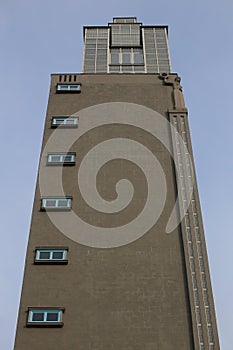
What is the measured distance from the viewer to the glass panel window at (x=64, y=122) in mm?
34562

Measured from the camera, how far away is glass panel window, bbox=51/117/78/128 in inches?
1361

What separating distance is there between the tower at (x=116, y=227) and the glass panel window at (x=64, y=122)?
8 cm

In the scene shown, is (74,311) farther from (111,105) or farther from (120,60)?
(120,60)

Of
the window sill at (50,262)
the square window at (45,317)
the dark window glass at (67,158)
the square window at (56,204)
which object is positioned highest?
the dark window glass at (67,158)

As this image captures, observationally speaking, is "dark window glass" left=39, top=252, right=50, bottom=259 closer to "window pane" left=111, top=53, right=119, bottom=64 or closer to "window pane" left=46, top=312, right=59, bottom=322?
"window pane" left=46, top=312, right=59, bottom=322

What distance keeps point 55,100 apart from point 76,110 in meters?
2.45

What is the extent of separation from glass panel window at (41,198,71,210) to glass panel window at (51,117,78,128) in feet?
24.5

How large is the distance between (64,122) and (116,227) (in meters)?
11.0

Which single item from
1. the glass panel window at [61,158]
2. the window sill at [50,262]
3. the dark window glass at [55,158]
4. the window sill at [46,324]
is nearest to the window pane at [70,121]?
the glass panel window at [61,158]

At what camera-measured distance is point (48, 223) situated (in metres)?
28.4

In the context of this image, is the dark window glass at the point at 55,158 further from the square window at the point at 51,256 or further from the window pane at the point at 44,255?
the window pane at the point at 44,255

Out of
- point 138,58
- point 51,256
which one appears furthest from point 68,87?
point 51,256

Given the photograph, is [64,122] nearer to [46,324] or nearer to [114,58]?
[114,58]

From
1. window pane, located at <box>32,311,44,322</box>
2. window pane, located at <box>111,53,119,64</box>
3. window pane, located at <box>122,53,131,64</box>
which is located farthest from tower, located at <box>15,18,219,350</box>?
window pane, located at <box>122,53,131,64</box>
